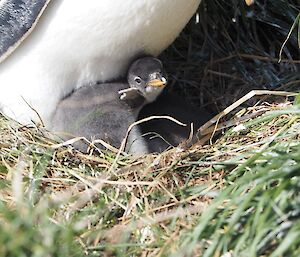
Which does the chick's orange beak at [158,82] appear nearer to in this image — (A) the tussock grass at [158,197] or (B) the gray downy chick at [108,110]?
(B) the gray downy chick at [108,110]

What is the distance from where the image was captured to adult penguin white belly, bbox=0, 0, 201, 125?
2346 mm

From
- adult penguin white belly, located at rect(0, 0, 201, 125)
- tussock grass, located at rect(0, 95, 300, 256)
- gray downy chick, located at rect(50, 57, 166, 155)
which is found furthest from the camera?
gray downy chick, located at rect(50, 57, 166, 155)

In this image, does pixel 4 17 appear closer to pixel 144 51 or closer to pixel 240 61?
pixel 144 51

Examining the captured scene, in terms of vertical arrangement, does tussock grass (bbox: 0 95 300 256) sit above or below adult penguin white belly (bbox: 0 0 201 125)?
below

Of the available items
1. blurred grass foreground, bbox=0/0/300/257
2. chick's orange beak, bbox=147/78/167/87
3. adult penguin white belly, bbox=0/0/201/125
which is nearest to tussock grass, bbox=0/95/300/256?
blurred grass foreground, bbox=0/0/300/257

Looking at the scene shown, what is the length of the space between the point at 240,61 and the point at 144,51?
63 centimetres

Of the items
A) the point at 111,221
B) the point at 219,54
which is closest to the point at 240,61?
the point at 219,54

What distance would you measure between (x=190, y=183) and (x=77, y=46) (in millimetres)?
559

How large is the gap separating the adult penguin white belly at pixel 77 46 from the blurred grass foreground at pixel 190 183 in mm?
111

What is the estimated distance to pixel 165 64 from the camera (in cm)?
317

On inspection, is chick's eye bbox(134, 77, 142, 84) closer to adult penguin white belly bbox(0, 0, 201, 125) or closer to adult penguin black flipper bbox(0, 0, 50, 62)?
adult penguin white belly bbox(0, 0, 201, 125)

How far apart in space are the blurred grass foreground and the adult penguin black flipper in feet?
0.79

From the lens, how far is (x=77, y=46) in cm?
243

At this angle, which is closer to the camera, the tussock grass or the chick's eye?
the tussock grass
